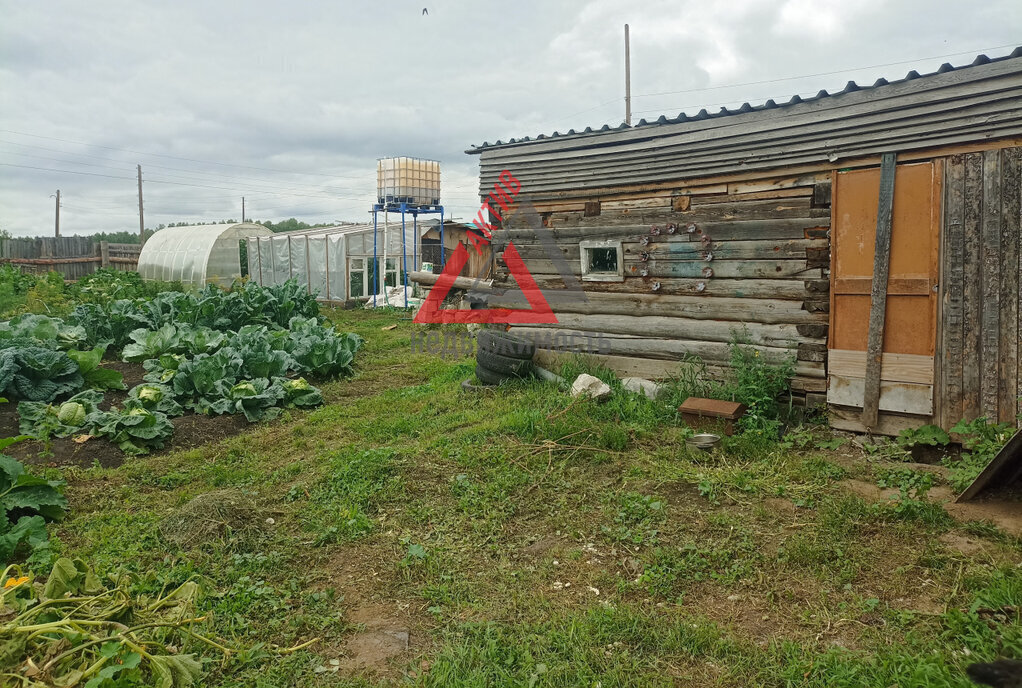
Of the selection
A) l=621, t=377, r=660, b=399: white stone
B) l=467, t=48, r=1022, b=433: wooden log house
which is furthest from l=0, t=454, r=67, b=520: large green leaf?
l=467, t=48, r=1022, b=433: wooden log house

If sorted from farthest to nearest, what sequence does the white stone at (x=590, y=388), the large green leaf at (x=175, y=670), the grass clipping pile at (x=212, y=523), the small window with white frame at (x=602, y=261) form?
1. the small window with white frame at (x=602, y=261)
2. the white stone at (x=590, y=388)
3. the grass clipping pile at (x=212, y=523)
4. the large green leaf at (x=175, y=670)

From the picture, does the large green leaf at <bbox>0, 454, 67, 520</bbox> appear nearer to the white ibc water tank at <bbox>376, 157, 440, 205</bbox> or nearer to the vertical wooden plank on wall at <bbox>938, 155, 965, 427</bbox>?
the vertical wooden plank on wall at <bbox>938, 155, 965, 427</bbox>

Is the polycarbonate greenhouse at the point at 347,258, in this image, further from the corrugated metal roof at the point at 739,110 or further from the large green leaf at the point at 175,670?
the large green leaf at the point at 175,670

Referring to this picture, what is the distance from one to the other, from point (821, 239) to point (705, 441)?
2458mm

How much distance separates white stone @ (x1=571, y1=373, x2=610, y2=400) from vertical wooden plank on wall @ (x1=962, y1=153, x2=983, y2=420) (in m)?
3.34

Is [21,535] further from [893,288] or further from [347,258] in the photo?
[347,258]

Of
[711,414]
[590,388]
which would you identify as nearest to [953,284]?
[711,414]

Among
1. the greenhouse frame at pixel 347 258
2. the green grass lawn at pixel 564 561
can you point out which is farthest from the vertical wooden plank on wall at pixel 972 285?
the greenhouse frame at pixel 347 258

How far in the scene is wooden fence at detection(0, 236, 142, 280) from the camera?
27.4 m

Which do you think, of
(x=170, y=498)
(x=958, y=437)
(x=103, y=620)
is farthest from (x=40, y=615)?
(x=958, y=437)

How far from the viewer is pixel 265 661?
10.8 ft

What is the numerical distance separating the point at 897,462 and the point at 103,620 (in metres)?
A: 5.87

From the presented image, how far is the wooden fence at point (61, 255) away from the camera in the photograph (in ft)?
89.8

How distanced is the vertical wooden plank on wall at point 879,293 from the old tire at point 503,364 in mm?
3961
